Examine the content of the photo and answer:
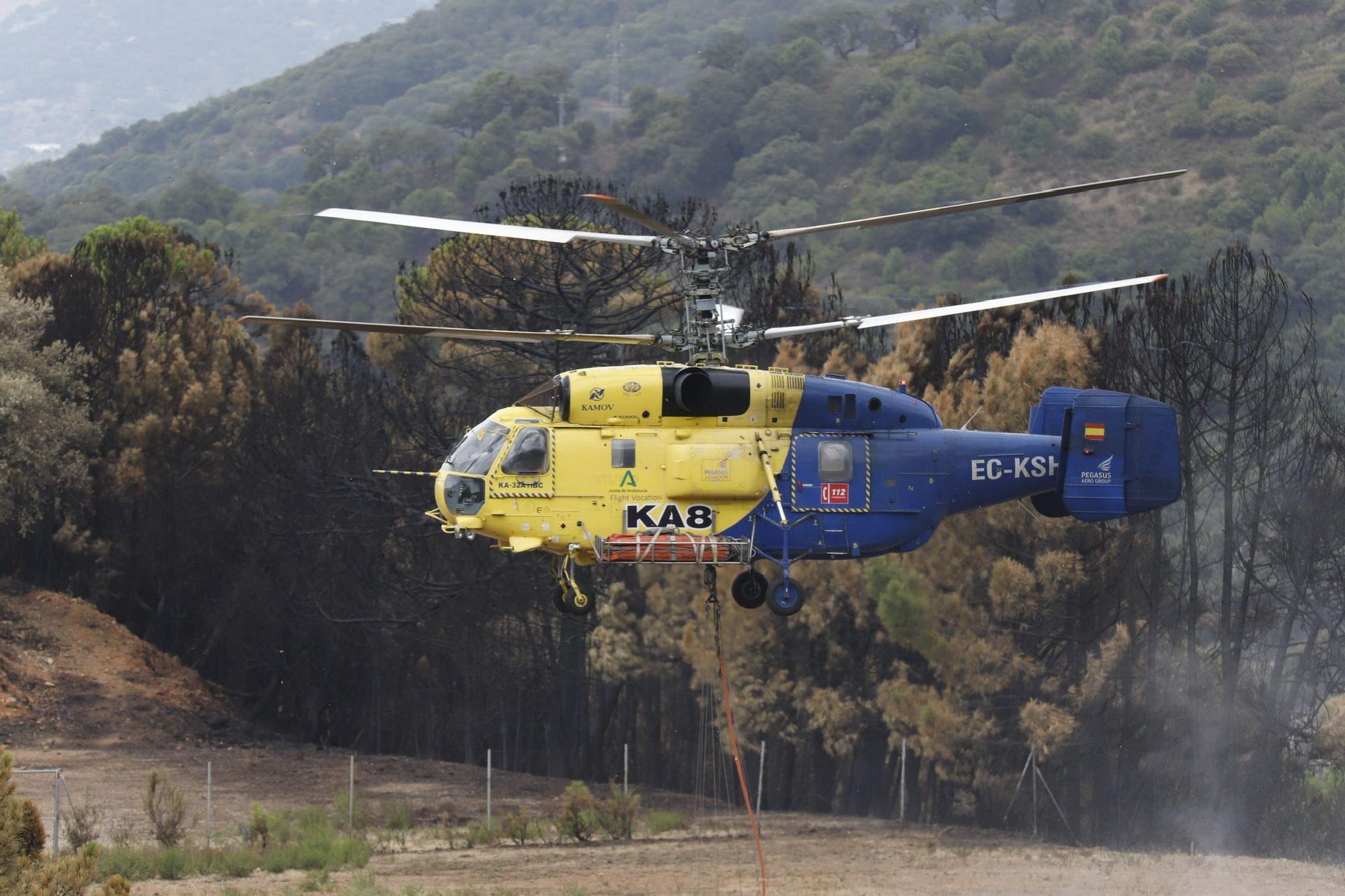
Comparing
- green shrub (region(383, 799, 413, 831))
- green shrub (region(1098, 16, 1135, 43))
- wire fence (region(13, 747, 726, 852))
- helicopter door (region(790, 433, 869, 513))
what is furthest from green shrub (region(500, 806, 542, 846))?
green shrub (region(1098, 16, 1135, 43))

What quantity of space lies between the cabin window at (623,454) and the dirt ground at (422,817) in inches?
344

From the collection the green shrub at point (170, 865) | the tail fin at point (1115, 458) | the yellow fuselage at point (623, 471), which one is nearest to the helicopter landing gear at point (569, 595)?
the yellow fuselage at point (623, 471)

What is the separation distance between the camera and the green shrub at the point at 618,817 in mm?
33375

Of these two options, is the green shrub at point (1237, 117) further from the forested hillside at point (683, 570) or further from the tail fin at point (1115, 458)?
the tail fin at point (1115, 458)

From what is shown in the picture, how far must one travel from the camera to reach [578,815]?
33.2 metres

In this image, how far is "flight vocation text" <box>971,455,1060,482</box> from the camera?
70.5ft

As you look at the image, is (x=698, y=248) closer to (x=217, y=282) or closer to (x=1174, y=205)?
(x=217, y=282)

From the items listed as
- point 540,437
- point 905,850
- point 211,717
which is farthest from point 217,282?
point 540,437

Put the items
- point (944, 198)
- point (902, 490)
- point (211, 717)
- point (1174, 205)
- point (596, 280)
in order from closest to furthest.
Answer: point (902, 490)
point (596, 280)
point (211, 717)
point (1174, 205)
point (944, 198)

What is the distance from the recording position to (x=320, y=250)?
12762cm

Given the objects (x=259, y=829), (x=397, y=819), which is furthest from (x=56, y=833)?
(x=397, y=819)

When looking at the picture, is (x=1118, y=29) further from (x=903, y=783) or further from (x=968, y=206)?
(x=968, y=206)

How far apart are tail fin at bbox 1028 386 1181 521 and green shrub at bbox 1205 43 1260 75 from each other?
115 meters

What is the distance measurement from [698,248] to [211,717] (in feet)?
92.5
